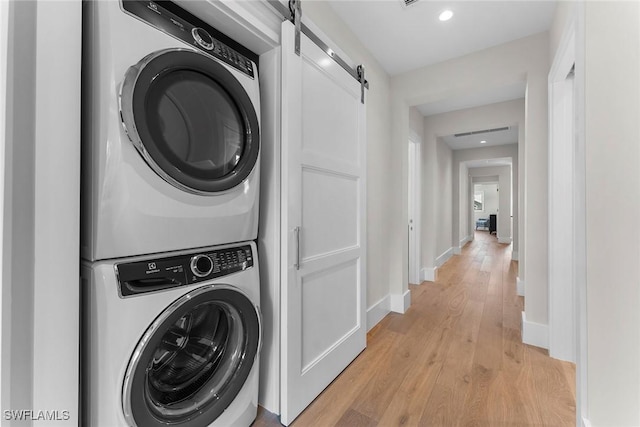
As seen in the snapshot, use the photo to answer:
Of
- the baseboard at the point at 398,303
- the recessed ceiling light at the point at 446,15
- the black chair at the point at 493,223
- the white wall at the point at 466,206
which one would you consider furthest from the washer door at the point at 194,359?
the black chair at the point at 493,223

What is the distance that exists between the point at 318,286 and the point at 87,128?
1.26 m

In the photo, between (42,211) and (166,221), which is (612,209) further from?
(42,211)

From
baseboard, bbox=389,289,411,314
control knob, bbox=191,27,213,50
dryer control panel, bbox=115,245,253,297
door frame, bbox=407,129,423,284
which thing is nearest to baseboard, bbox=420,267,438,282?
door frame, bbox=407,129,423,284

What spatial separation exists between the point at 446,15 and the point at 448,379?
256cm

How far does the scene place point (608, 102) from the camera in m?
0.95

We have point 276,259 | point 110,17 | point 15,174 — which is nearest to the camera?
point 15,174

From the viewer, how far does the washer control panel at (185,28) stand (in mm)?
898

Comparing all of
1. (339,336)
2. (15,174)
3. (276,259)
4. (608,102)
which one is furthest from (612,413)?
(15,174)

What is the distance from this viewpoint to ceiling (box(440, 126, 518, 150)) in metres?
4.77

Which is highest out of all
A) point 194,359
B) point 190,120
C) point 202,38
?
point 202,38

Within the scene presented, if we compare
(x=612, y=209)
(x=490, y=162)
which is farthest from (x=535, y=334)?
(x=490, y=162)

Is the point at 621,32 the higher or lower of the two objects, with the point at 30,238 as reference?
higher

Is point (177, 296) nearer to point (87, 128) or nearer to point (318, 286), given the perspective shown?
point (87, 128)

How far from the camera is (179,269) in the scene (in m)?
0.97
